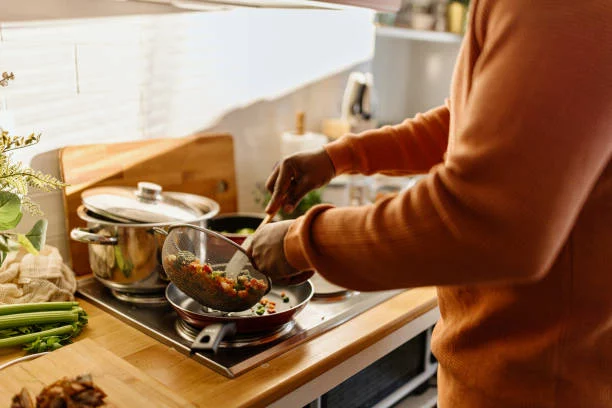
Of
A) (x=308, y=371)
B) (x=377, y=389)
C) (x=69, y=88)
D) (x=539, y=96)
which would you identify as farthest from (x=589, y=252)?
(x=69, y=88)

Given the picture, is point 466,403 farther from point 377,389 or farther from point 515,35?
point 515,35

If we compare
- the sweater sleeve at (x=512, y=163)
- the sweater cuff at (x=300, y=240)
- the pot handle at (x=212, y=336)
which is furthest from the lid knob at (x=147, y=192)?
the sweater sleeve at (x=512, y=163)

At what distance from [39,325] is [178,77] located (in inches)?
28.1

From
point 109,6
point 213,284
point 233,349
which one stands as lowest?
point 233,349

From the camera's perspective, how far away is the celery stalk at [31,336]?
3.24ft

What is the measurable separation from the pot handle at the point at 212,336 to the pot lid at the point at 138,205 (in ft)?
0.95

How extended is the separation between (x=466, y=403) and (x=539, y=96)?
0.49 meters

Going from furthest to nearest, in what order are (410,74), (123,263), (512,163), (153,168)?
(410,74)
(153,168)
(123,263)
(512,163)

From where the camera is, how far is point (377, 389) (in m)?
1.23

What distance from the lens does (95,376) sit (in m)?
0.85

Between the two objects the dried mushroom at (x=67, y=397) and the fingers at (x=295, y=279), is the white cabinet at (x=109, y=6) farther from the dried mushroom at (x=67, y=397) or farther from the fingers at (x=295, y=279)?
the dried mushroom at (x=67, y=397)

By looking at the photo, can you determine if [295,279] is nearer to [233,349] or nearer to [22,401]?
[233,349]

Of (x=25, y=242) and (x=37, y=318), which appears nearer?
(x=25, y=242)

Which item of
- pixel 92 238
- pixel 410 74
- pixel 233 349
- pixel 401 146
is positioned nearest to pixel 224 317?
pixel 233 349
